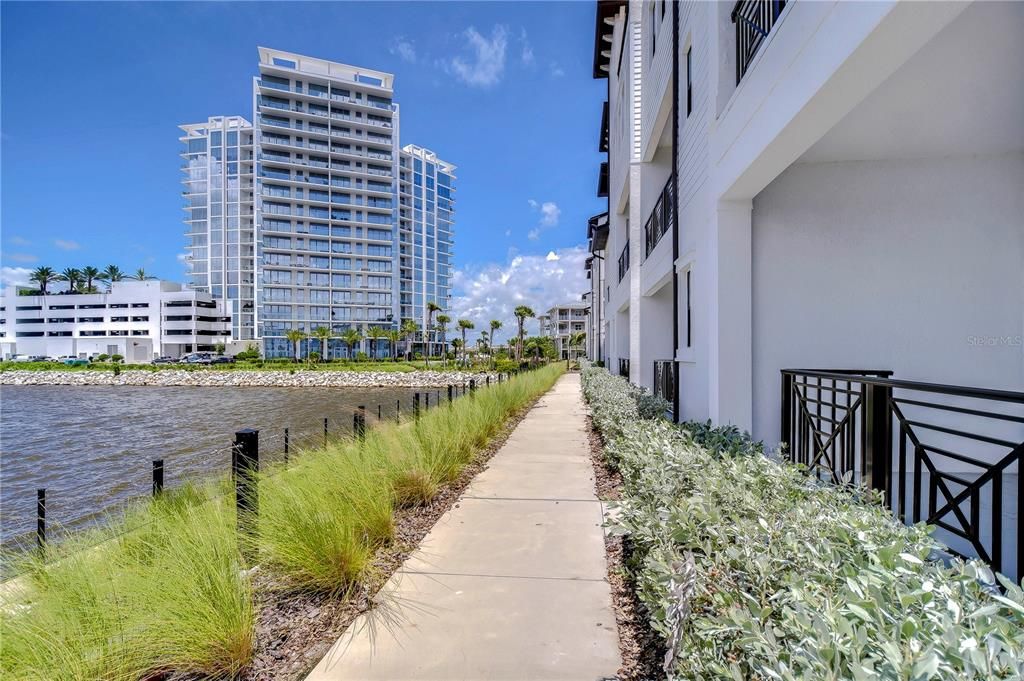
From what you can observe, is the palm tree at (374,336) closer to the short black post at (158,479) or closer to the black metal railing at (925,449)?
the short black post at (158,479)

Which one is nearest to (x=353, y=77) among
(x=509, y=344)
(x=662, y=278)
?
(x=509, y=344)

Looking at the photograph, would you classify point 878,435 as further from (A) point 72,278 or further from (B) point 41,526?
(A) point 72,278

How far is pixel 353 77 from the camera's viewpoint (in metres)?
73.9

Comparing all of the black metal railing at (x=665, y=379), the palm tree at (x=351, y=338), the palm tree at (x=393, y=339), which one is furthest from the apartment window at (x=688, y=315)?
the palm tree at (x=393, y=339)

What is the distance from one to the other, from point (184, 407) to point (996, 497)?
29.4 meters

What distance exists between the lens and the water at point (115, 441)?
6902mm

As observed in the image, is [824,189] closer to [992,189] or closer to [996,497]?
[992,189]

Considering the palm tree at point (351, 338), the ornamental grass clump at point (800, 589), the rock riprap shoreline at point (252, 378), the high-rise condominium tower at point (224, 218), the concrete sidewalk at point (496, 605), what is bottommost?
the rock riprap shoreline at point (252, 378)

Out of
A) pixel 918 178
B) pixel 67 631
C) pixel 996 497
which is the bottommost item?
pixel 67 631

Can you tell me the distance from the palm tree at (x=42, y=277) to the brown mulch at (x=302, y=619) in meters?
111

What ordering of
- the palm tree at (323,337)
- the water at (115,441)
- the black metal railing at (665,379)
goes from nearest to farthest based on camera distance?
1. the water at (115,441)
2. the black metal railing at (665,379)
3. the palm tree at (323,337)

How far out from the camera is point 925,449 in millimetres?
3250

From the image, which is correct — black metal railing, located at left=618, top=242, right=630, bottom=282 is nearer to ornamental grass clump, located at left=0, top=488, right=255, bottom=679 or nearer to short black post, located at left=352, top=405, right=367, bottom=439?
short black post, located at left=352, top=405, right=367, bottom=439

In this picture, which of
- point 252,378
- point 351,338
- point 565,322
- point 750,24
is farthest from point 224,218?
point 750,24
